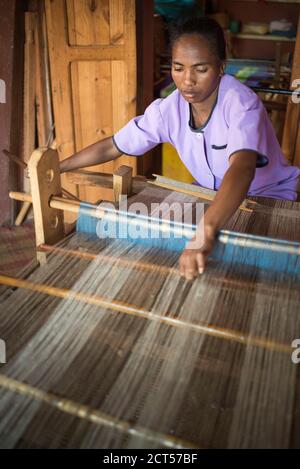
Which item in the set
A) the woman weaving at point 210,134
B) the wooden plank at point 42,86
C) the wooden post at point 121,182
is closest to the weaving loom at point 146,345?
the woman weaving at point 210,134

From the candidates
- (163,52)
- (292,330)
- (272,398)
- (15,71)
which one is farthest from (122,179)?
(163,52)

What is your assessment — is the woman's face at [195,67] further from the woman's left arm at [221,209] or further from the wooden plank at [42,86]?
the wooden plank at [42,86]

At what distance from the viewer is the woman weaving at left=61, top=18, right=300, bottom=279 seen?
4.79 feet

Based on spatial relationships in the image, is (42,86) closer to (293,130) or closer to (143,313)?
(293,130)

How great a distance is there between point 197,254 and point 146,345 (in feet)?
0.99

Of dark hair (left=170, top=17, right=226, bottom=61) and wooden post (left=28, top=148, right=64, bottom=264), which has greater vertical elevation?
dark hair (left=170, top=17, right=226, bottom=61)

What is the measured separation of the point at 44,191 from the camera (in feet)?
4.80

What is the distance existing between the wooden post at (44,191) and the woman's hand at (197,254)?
1.59 feet

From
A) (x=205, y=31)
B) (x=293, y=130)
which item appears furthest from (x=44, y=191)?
(x=293, y=130)

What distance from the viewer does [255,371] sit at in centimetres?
107

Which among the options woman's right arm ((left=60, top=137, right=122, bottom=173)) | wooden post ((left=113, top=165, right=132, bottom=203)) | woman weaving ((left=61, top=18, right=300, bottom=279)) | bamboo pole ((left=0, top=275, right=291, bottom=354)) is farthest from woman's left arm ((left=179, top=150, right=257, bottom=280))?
woman's right arm ((left=60, top=137, right=122, bottom=173))

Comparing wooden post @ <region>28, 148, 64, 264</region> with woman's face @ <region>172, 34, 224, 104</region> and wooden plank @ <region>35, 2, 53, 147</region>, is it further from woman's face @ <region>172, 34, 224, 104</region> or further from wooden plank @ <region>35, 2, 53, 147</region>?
wooden plank @ <region>35, 2, 53, 147</region>

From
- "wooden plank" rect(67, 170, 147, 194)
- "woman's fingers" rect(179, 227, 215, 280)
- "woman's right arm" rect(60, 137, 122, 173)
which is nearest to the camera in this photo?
"woman's fingers" rect(179, 227, 215, 280)

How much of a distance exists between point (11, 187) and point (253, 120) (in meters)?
2.57
